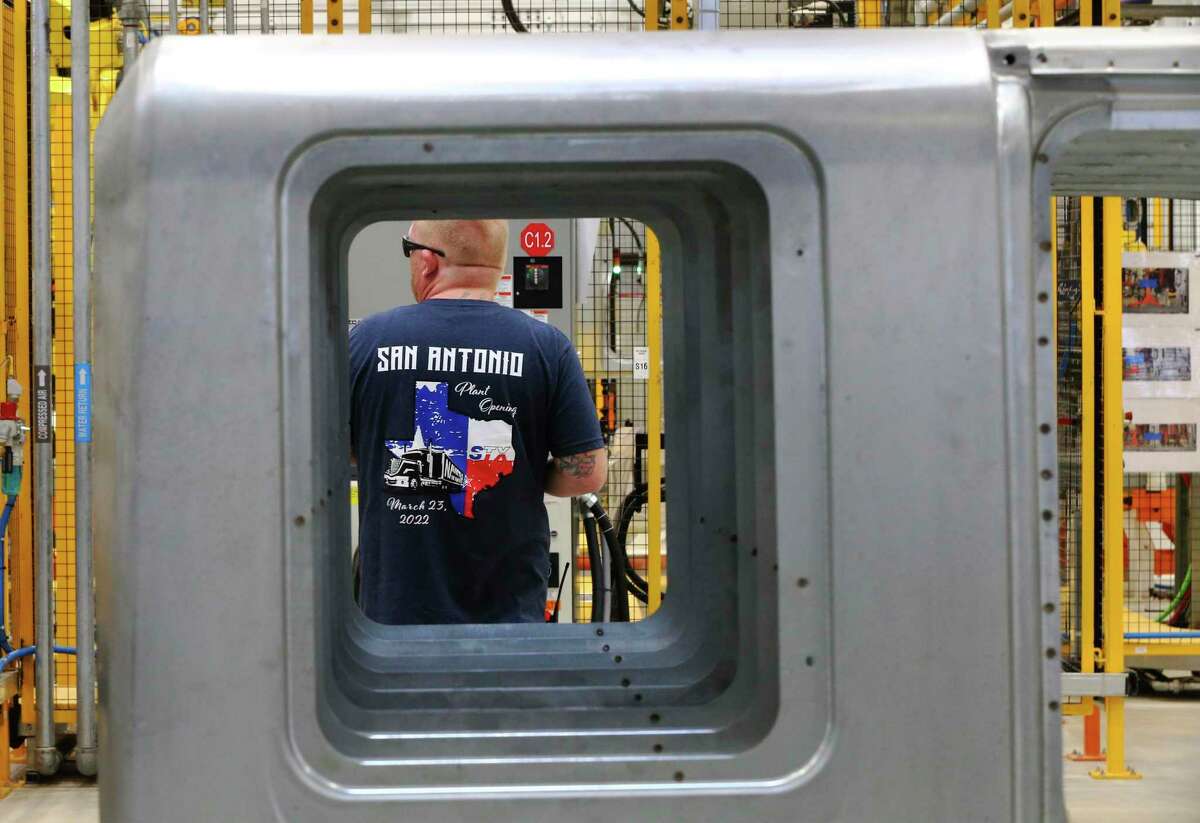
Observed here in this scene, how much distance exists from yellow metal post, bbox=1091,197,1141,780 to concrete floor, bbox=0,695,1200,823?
14 cm

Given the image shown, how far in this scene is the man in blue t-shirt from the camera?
2822 millimetres

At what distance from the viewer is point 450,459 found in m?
2.82

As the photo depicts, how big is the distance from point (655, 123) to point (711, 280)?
61cm

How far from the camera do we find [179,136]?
1812 millimetres

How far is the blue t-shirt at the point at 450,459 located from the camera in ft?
9.25

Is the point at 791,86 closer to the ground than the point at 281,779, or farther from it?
farther from it

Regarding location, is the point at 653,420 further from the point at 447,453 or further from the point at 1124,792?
the point at 447,453

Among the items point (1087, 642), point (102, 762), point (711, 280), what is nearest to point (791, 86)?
point (711, 280)

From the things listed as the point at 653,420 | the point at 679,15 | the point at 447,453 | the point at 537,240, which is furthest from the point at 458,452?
the point at 653,420

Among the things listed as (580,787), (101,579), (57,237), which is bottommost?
(580,787)

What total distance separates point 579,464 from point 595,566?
2.14 metres

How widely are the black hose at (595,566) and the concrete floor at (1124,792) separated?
205 cm

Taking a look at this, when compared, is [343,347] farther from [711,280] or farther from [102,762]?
[102,762]

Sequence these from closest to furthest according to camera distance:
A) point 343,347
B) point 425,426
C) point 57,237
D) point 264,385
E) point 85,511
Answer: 1. point 264,385
2. point 343,347
3. point 425,426
4. point 85,511
5. point 57,237
